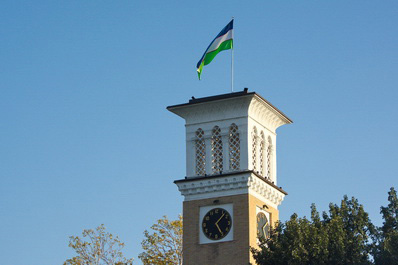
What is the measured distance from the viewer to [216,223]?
5150cm

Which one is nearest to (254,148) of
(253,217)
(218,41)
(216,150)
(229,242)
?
(216,150)

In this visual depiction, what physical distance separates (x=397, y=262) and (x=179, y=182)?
38.3 feet

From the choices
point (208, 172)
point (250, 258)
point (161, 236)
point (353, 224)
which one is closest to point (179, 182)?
point (208, 172)

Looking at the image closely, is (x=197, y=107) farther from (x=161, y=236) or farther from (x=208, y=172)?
(x=161, y=236)

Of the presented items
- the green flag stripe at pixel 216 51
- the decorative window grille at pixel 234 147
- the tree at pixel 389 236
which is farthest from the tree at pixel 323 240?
the green flag stripe at pixel 216 51

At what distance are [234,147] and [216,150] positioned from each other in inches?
38.1

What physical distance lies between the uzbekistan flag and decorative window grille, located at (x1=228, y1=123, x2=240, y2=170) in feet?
11.9

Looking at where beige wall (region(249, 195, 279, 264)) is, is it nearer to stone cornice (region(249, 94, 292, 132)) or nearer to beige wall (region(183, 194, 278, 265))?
beige wall (region(183, 194, 278, 265))

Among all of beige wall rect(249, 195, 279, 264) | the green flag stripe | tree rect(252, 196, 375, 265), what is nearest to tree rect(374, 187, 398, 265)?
tree rect(252, 196, 375, 265)

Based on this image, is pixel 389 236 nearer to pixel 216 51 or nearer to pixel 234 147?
pixel 234 147

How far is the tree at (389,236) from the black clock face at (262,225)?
5861 mm

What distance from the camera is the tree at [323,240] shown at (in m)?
47.4

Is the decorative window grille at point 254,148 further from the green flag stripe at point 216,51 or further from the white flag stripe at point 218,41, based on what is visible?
the white flag stripe at point 218,41

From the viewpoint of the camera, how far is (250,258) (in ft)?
164
